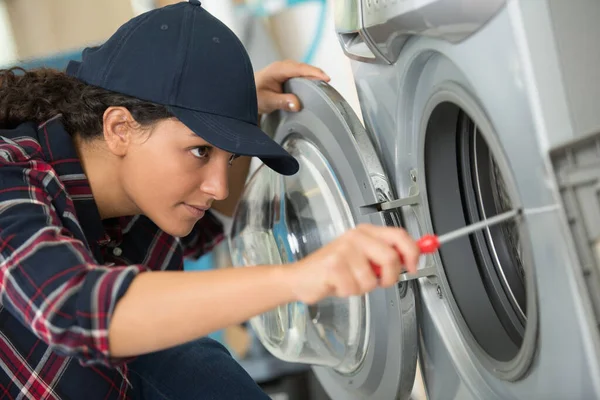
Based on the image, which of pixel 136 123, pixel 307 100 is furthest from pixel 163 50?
pixel 307 100

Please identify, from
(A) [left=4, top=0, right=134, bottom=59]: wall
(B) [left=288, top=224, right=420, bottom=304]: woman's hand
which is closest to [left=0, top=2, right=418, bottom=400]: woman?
(B) [left=288, top=224, right=420, bottom=304]: woman's hand

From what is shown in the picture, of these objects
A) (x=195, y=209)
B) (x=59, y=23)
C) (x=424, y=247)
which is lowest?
(x=424, y=247)

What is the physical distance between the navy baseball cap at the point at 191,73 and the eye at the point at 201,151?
0.17 feet

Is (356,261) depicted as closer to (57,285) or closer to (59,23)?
(57,285)

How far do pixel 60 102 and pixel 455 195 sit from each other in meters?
0.59

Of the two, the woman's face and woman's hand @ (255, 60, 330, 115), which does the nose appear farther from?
woman's hand @ (255, 60, 330, 115)

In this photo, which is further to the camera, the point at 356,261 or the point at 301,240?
the point at 301,240

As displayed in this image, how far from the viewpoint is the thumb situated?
1194 millimetres

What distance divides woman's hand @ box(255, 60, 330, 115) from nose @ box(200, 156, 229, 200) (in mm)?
228

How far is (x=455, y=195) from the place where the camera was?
1005 mm

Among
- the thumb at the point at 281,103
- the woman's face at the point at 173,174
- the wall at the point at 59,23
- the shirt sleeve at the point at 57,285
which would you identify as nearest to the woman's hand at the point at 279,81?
the thumb at the point at 281,103

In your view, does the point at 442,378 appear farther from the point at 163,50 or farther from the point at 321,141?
the point at 163,50

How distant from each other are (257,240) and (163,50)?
529 mm

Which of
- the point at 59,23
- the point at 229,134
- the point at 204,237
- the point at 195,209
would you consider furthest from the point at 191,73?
the point at 59,23
